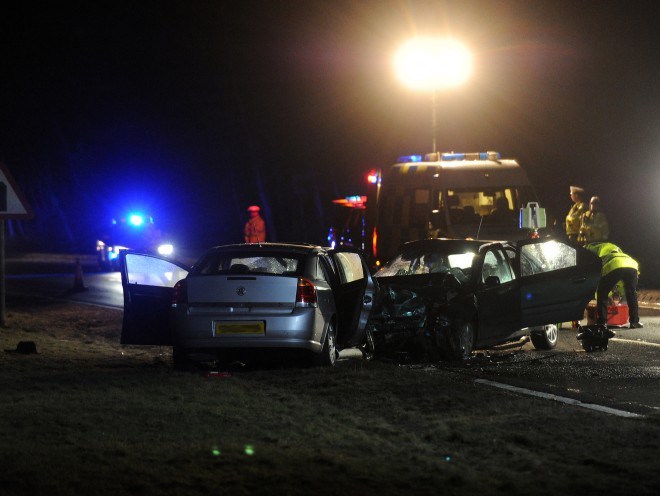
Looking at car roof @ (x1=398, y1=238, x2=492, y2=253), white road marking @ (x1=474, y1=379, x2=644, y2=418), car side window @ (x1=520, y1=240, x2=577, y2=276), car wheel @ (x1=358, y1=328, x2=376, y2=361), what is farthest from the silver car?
car side window @ (x1=520, y1=240, x2=577, y2=276)

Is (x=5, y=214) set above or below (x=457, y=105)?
below

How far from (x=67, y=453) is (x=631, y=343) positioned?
946 centimetres

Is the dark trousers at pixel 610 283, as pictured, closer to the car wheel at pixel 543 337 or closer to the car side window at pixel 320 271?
the car wheel at pixel 543 337

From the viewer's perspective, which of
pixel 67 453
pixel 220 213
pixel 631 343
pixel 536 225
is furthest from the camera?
pixel 220 213

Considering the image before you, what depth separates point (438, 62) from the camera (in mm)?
31625

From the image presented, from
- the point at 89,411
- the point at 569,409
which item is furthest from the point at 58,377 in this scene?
the point at 569,409

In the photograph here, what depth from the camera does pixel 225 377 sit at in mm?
11531

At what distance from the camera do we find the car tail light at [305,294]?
12094 millimetres

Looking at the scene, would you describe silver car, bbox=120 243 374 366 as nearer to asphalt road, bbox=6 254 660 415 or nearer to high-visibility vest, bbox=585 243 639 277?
asphalt road, bbox=6 254 660 415

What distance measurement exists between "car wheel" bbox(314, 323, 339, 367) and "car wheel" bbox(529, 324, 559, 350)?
10.2 feet

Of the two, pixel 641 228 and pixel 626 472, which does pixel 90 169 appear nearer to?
pixel 641 228

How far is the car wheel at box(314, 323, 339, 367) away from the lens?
1233 centimetres

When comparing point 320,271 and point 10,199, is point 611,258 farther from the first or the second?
point 10,199

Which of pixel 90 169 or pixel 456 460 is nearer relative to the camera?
pixel 456 460
